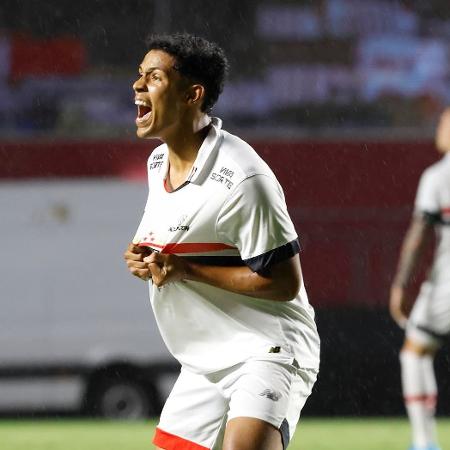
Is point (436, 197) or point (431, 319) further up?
point (436, 197)

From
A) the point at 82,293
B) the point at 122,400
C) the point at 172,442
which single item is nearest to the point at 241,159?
the point at 172,442

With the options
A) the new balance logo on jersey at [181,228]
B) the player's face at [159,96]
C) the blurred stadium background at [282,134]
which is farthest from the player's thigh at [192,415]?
the blurred stadium background at [282,134]

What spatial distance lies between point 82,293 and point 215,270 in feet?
28.3

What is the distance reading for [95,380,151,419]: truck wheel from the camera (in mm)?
12930

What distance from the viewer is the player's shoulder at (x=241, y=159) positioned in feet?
14.1

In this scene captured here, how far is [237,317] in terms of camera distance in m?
4.47

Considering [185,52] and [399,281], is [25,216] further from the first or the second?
[185,52]

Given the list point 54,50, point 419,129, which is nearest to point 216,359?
point 419,129

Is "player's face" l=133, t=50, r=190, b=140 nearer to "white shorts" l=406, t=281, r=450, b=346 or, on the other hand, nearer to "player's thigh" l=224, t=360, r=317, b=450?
"player's thigh" l=224, t=360, r=317, b=450

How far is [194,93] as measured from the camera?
449 cm

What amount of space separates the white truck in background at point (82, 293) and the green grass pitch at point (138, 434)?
1.41 feet

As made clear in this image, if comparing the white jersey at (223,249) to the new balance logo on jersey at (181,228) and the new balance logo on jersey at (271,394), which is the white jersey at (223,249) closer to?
the new balance logo on jersey at (181,228)

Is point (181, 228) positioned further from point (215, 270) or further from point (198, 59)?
point (198, 59)

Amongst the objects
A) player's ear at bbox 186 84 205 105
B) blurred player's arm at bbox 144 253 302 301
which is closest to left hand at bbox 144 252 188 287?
blurred player's arm at bbox 144 253 302 301
